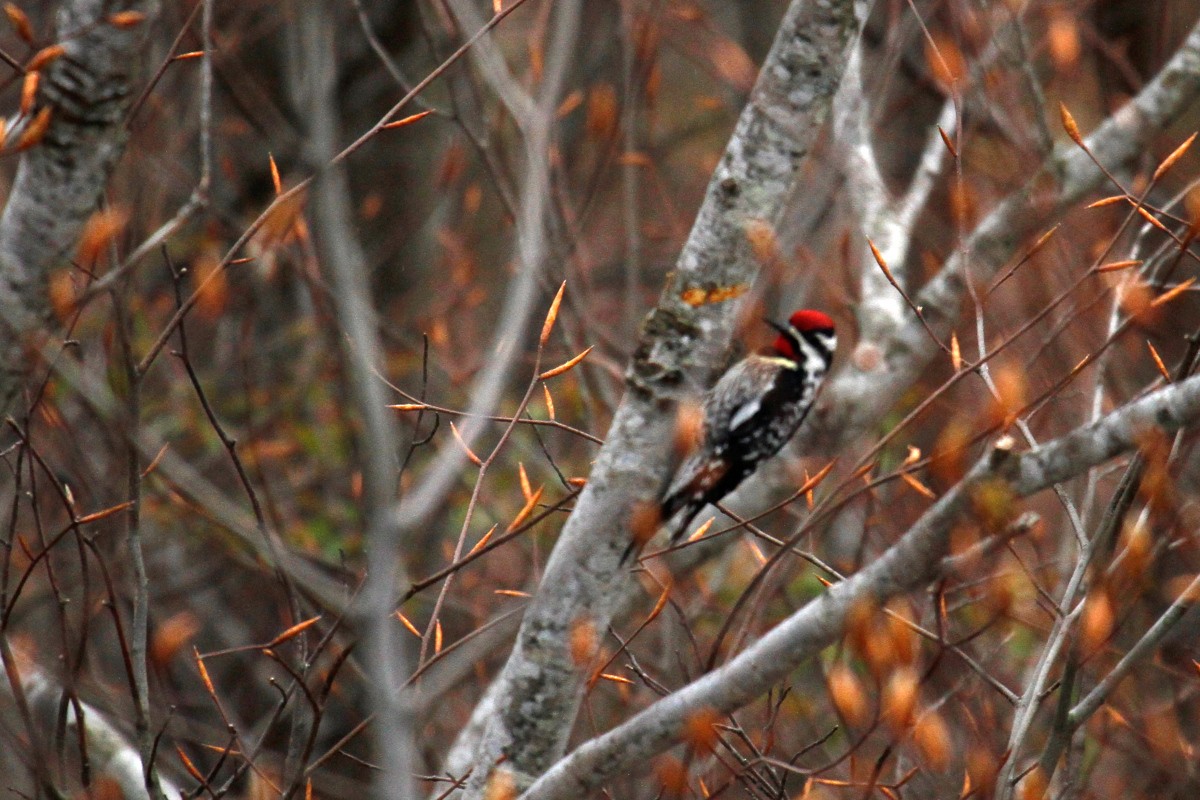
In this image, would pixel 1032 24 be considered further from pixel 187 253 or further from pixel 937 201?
pixel 187 253

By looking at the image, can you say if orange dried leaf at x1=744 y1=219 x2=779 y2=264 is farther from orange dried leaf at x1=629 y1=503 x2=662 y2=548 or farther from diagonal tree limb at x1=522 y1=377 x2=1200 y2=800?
diagonal tree limb at x1=522 y1=377 x2=1200 y2=800

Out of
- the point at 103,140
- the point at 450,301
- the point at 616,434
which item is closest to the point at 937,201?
the point at 450,301

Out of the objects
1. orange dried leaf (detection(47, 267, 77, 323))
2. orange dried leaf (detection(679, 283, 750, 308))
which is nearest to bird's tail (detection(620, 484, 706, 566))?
orange dried leaf (detection(679, 283, 750, 308))

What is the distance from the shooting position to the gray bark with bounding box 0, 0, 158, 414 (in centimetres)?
282

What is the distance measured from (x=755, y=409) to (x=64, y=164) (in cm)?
237

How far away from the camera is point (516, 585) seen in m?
5.88

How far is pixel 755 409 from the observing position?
427cm

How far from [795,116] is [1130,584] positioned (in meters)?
1.25

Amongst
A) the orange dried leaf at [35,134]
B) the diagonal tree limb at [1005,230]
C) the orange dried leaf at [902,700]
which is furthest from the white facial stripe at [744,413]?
the orange dried leaf at [35,134]

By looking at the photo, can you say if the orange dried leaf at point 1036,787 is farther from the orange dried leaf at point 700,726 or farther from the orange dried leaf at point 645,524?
the orange dried leaf at point 645,524

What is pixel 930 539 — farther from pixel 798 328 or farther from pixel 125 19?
pixel 798 328

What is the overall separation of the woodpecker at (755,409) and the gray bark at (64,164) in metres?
1.84

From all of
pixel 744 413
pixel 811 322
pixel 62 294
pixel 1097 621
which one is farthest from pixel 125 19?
pixel 811 322

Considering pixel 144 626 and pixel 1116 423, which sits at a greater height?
pixel 144 626
